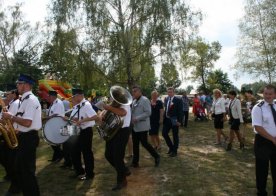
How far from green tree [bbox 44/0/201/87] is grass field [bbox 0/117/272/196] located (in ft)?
33.1

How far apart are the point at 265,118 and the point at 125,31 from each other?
15.4 meters

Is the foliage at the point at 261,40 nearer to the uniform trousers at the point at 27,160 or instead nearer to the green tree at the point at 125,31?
the green tree at the point at 125,31

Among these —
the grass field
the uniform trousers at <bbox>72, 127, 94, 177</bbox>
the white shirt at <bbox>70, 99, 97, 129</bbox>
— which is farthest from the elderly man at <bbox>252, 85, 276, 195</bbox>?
the uniform trousers at <bbox>72, 127, 94, 177</bbox>

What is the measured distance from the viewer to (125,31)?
67.9 feet

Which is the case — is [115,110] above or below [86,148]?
above

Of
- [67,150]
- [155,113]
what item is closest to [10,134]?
[67,150]

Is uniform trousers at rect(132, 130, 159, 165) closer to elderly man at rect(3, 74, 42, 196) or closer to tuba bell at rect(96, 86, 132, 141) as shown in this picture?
tuba bell at rect(96, 86, 132, 141)

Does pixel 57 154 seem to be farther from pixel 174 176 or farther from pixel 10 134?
pixel 10 134

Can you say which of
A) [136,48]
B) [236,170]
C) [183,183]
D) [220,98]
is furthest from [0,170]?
[136,48]

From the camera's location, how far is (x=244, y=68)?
102ft

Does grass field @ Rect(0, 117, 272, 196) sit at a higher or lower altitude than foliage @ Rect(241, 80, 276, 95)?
lower

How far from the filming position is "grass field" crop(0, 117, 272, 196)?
7.13 m

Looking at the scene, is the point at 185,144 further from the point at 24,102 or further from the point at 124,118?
the point at 24,102

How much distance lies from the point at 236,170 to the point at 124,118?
3.03 meters
